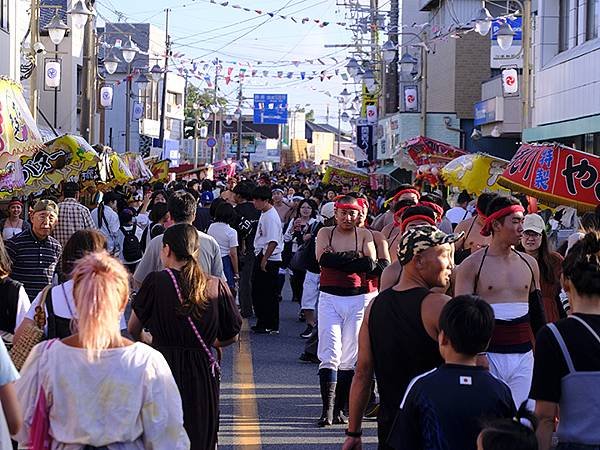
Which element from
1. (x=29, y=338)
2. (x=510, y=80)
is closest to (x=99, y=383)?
(x=29, y=338)

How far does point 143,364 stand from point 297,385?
682cm

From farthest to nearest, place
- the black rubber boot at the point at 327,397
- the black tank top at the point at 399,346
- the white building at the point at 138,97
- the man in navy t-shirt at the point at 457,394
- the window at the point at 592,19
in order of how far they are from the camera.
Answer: the white building at the point at 138,97, the window at the point at 592,19, the black rubber boot at the point at 327,397, the black tank top at the point at 399,346, the man in navy t-shirt at the point at 457,394

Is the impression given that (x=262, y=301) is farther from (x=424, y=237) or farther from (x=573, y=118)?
(x=573, y=118)

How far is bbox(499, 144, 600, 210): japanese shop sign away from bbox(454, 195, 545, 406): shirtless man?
181 inches

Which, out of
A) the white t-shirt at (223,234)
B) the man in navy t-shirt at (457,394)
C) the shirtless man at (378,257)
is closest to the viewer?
the man in navy t-shirt at (457,394)

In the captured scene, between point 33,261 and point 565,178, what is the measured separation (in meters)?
5.34

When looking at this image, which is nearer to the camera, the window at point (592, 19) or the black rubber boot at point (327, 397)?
the black rubber boot at point (327, 397)

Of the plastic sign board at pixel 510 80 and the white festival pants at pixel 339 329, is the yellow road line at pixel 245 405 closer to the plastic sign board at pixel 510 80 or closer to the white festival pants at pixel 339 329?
the white festival pants at pixel 339 329

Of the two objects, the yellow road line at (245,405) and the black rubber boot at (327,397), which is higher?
the black rubber boot at (327,397)

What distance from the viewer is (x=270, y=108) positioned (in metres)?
93.6

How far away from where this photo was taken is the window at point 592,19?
25891 mm

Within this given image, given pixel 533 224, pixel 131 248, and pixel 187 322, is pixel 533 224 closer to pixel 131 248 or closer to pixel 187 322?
pixel 187 322

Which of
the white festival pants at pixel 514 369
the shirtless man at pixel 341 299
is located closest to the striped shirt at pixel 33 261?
the shirtless man at pixel 341 299

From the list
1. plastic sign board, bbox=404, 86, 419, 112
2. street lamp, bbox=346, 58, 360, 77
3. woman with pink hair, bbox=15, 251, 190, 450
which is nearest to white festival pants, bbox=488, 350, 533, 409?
woman with pink hair, bbox=15, 251, 190, 450
